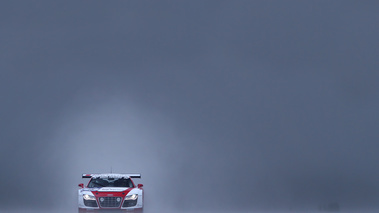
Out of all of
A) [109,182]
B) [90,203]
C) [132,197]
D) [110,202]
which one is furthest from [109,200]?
[109,182]

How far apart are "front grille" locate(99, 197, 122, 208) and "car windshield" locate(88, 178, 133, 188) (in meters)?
1.67

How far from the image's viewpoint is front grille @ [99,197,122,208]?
1755 centimetres

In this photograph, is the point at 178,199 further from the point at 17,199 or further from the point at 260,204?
the point at 17,199

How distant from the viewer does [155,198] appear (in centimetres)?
4100

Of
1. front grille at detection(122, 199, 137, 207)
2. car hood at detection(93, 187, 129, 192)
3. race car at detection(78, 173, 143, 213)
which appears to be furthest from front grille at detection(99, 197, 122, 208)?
car hood at detection(93, 187, 129, 192)

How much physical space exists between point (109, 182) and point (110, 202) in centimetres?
205

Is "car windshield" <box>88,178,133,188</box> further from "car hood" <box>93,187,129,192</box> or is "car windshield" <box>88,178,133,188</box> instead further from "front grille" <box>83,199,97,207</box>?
"front grille" <box>83,199,97,207</box>

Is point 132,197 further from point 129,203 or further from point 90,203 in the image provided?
point 90,203

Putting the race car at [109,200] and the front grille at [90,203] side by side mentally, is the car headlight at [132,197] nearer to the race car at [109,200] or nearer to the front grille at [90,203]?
the race car at [109,200]

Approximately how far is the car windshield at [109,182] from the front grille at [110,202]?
1.67 m

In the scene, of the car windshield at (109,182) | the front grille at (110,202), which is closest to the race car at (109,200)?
the front grille at (110,202)

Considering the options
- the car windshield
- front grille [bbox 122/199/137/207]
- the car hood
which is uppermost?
the car windshield

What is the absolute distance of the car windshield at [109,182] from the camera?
1936cm

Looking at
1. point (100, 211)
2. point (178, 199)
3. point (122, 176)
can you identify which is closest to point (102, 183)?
point (122, 176)
